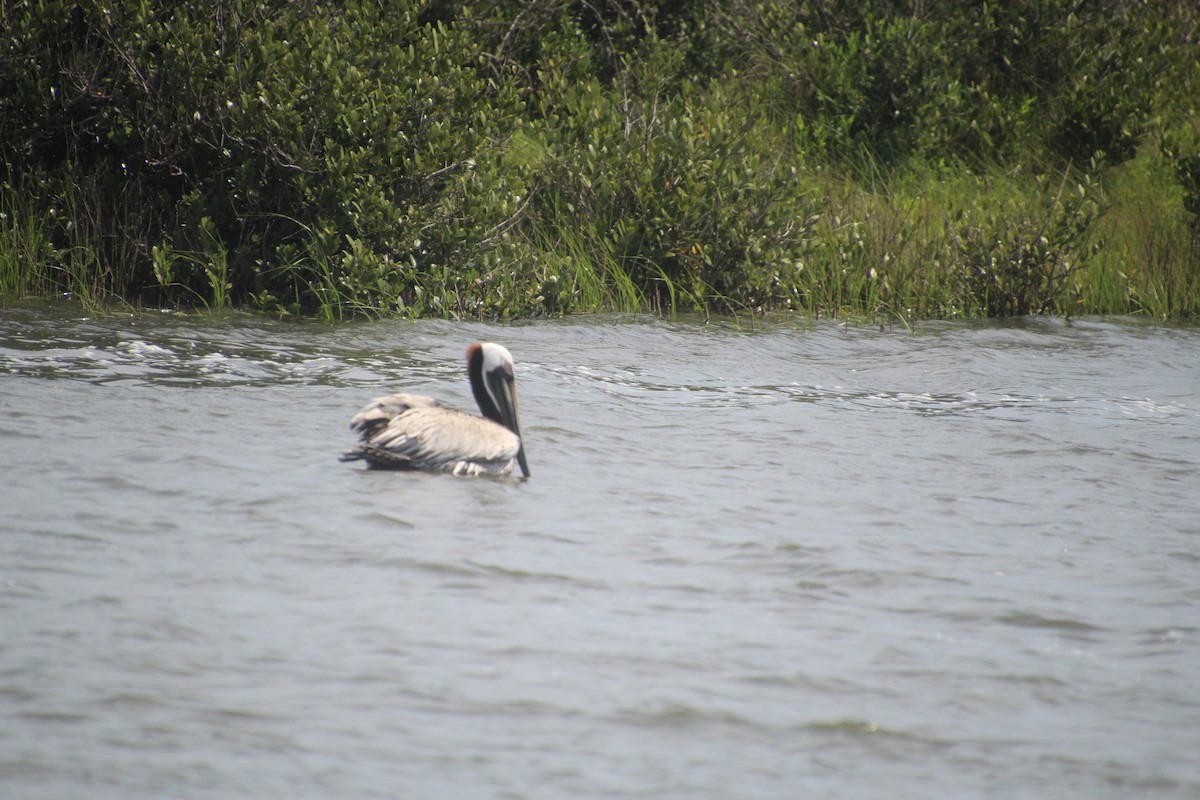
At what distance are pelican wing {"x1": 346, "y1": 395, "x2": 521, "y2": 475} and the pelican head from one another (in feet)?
0.81

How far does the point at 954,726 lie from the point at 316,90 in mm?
8107

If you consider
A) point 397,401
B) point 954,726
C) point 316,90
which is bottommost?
point 954,726

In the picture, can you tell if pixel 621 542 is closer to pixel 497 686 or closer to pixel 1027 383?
pixel 497 686

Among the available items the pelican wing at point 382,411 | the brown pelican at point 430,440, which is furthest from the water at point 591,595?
the pelican wing at point 382,411

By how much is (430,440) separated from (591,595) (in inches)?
82.4

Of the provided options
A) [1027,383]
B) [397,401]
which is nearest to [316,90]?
[397,401]

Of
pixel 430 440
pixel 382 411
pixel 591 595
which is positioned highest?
pixel 382 411

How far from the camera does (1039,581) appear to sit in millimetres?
5020

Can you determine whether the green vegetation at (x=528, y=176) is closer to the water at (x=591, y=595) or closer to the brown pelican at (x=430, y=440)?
the water at (x=591, y=595)

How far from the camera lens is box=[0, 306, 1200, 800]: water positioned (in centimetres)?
342

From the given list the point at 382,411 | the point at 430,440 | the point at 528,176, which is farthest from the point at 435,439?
the point at 528,176

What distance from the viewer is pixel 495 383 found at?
276 inches

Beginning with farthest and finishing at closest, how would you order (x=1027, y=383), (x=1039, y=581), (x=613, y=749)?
(x=1027, y=383), (x=1039, y=581), (x=613, y=749)

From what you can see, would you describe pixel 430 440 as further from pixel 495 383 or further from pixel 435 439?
pixel 495 383
